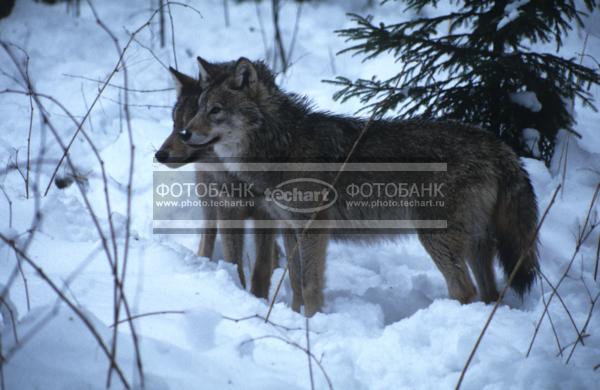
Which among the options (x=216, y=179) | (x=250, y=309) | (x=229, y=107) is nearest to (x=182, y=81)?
(x=229, y=107)

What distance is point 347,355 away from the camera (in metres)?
2.46

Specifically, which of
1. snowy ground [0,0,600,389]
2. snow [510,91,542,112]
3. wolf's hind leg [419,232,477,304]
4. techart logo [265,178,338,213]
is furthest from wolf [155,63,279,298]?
snow [510,91,542,112]

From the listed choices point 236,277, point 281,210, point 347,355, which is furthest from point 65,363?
point 281,210

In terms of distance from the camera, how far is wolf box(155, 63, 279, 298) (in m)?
3.69

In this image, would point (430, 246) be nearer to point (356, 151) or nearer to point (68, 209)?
point (356, 151)

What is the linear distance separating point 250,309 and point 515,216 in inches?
81.5

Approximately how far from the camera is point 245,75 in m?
3.78

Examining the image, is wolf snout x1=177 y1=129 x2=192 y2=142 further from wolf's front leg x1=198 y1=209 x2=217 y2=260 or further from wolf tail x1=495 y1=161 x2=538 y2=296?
wolf tail x1=495 y1=161 x2=538 y2=296

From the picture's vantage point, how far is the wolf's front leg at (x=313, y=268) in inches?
148

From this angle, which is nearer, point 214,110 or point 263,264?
point 214,110

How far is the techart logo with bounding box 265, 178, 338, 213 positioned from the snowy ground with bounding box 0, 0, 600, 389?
69 cm

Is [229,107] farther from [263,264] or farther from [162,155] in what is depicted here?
[263,264]

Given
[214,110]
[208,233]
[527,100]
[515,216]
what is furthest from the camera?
[208,233]

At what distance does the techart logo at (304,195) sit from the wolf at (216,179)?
481 mm
